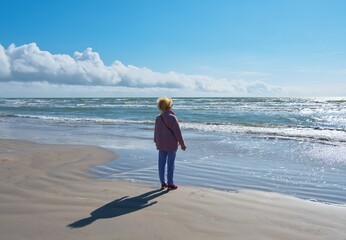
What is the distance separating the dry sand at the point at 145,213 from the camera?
4316 millimetres

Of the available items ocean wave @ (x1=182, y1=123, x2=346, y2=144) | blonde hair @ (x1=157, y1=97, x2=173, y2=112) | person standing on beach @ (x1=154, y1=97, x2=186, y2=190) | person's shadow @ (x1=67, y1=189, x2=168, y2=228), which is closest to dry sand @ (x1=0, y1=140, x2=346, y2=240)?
person's shadow @ (x1=67, y1=189, x2=168, y2=228)

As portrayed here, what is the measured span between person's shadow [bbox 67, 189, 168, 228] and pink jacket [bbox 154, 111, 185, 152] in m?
0.96

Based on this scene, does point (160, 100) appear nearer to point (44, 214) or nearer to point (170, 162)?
point (170, 162)

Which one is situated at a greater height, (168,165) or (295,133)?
(168,165)

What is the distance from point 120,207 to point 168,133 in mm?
1948

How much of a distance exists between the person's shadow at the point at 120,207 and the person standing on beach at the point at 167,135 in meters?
0.56

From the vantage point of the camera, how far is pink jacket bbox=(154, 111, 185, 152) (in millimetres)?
6691

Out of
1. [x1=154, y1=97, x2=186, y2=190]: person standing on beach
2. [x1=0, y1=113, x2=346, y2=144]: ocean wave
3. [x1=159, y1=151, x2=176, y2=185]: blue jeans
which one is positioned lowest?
[x1=0, y1=113, x2=346, y2=144]: ocean wave

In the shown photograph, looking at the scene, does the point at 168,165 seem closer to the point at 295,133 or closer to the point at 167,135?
the point at 167,135

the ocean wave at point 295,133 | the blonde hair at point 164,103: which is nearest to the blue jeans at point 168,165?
the blonde hair at point 164,103

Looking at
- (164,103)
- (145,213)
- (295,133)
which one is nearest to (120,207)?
(145,213)

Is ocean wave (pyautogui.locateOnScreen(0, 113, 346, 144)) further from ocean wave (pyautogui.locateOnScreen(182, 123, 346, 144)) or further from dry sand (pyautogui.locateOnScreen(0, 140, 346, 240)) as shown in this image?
dry sand (pyautogui.locateOnScreen(0, 140, 346, 240))

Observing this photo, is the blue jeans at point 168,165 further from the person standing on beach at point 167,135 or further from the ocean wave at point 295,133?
the ocean wave at point 295,133

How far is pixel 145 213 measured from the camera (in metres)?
5.05
